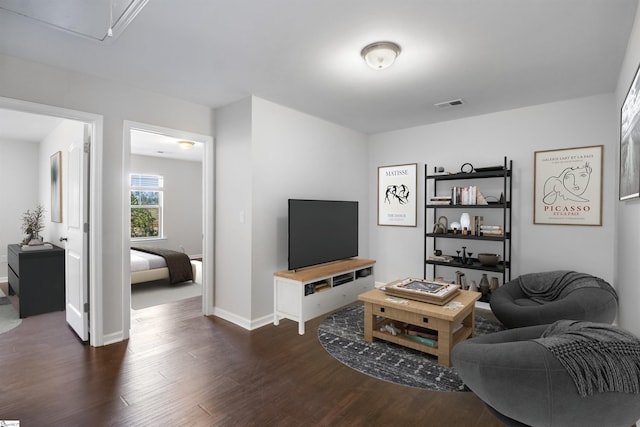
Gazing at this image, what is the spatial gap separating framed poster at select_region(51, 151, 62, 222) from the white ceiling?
2258 millimetres

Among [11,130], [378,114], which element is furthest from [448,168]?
[11,130]

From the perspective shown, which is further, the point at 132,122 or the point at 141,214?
the point at 141,214

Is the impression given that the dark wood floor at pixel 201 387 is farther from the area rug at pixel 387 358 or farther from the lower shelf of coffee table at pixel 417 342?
the lower shelf of coffee table at pixel 417 342

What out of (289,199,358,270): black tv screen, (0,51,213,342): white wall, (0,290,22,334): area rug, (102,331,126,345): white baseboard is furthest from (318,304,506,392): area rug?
(0,290,22,334): area rug

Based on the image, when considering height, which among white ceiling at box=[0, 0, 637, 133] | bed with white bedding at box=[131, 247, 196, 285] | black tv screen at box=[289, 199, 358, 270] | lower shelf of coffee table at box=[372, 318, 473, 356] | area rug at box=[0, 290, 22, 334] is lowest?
area rug at box=[0, 290, 22, 334]

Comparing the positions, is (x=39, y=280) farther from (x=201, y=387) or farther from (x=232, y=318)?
(x=201, y=387)

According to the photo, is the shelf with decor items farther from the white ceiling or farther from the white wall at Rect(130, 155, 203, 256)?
the white wall at Rect(130, 155, 203, 256)

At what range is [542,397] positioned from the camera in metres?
1.39

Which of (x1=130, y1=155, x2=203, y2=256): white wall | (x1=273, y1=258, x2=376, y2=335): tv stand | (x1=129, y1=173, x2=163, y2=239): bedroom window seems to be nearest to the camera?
(x1=273, y1=258, x2=376, y2=335): tv stand

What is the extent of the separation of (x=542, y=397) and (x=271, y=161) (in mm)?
3025

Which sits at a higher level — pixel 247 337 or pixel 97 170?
pixel 97 170

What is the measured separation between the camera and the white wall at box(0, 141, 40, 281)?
217 inches

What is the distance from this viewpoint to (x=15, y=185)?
5.61 m

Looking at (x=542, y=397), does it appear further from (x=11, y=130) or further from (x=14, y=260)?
(x=11, y=130)
